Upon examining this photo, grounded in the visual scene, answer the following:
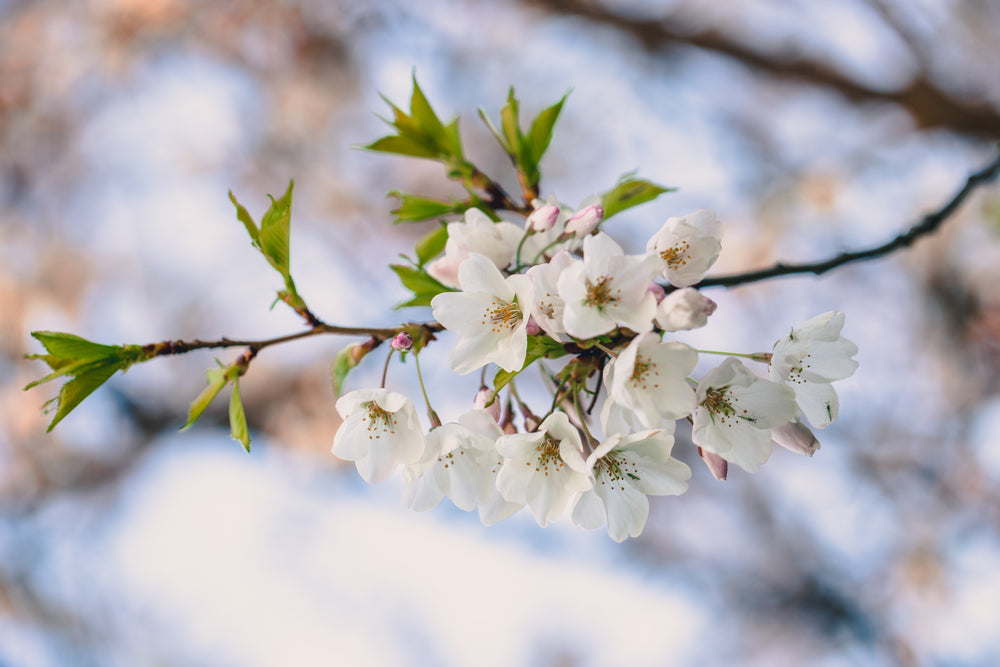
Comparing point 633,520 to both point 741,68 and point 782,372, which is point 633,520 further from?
point 741,68

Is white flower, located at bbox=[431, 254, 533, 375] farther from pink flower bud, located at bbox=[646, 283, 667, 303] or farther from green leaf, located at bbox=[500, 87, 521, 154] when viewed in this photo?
green leaf, located at bbox=[500, 87, 521, 154]

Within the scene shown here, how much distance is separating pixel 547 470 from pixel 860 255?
1.88ft

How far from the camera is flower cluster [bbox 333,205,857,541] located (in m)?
0.51

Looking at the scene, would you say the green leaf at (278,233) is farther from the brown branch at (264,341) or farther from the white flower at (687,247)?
the white flower at (687,247)

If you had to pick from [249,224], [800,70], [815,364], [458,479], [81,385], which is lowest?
[81,385]

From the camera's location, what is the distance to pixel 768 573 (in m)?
3.26

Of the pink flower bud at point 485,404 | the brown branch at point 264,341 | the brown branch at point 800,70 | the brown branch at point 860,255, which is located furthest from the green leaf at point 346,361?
the brown branch at point 800,70

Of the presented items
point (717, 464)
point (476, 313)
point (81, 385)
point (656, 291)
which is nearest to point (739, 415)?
point (717, 464)

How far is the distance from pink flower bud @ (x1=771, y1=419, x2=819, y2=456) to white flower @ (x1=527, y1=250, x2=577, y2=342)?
250 mm

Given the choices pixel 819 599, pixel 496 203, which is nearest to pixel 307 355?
pixel 496 203

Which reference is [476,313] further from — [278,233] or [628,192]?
[628,192]

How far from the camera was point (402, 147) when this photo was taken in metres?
0.85

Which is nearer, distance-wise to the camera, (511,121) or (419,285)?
(419,285)

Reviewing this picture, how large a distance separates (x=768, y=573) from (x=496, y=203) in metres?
3.23
